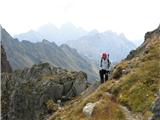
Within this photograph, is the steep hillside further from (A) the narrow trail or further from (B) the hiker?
(B) the hiker

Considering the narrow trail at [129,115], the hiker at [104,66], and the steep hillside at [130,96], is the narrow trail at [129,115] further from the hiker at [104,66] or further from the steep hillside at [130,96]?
the hiker at [104,66]

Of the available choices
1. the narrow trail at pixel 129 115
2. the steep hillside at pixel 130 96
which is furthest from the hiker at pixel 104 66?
the narrow trail at pixel 129 115

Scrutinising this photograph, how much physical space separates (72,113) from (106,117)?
5.81 m

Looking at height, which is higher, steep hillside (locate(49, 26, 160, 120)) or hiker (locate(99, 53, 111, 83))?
hiker (locate(99, 53, 111, 83))

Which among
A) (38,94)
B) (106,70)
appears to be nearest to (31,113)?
(38,94)

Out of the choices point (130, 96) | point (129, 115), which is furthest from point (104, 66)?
point (129, 115)

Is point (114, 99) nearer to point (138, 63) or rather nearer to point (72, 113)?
point (72, 113)

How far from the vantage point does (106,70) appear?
48938 millimetres

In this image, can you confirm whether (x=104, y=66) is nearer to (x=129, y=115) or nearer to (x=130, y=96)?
(x=130, y=96)

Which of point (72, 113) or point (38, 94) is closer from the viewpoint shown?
point (72, 113)

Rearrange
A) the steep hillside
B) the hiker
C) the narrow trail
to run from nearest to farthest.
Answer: the narrow trail, the steep hillside, the hiker

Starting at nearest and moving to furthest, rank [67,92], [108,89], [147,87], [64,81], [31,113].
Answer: [147,87], [108,89], [67,92], [64,81], [31,113]

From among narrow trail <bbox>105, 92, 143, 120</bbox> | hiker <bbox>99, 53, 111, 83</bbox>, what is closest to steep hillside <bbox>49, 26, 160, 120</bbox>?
narrow trail <bbox>105, 92, 143, 120</bbox>

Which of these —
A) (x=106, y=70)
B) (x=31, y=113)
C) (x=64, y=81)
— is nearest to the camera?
(x=106, y=70)
